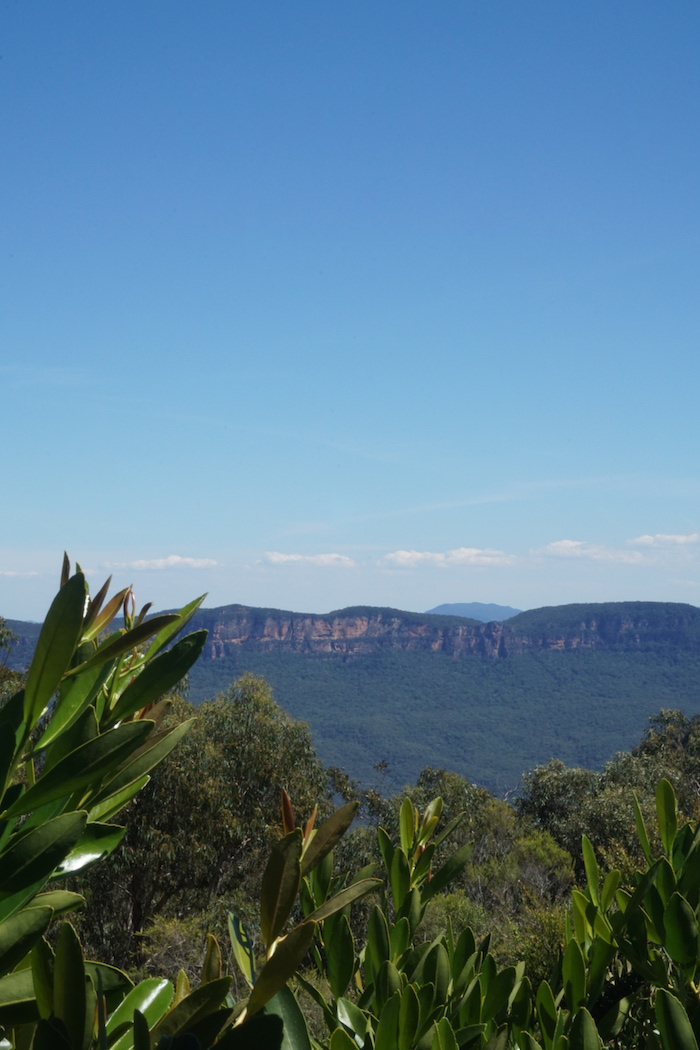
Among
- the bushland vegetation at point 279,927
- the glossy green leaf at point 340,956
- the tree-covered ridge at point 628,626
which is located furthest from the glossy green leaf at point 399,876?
the tree-covered ridge at point 628,626

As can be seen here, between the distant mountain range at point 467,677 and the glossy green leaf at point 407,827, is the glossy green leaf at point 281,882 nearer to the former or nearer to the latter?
the glossy green leaf at point 407,827

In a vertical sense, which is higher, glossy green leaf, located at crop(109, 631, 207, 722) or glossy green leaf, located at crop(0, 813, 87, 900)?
glossy green leaf, located at crop(109, 631, 207, 722)

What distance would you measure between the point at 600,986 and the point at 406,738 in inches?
3135

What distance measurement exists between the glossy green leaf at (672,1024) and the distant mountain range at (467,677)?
67.5m

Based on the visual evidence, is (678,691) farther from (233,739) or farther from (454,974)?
(454,974)

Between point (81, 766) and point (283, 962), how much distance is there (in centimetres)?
28

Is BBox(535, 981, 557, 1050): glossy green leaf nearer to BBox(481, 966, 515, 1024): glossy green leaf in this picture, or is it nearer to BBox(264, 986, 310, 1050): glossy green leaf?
BBox(481, 966, 515, 1024): glossy green leaf

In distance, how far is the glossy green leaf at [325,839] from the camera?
861 mm

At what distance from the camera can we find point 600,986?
4.48 ft

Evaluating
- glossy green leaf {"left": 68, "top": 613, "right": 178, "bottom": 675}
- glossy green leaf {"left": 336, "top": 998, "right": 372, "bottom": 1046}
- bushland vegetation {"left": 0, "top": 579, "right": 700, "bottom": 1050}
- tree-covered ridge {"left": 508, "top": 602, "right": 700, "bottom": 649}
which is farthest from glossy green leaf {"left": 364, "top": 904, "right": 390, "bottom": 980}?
tree-covered ridge {"left": 508, "top": 602, "right": 700, "bottom": 649}

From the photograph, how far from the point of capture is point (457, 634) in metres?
99.4

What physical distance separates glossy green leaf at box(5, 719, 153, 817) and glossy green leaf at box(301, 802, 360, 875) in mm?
222

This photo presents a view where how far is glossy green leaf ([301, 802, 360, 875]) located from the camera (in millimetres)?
861

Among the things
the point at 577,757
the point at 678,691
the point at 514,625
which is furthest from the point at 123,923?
the point at 514,625
